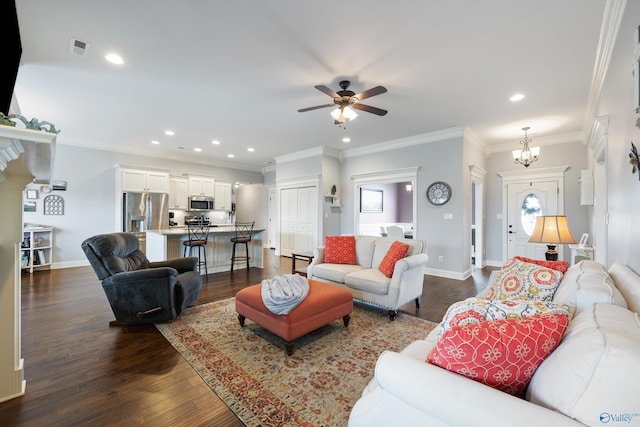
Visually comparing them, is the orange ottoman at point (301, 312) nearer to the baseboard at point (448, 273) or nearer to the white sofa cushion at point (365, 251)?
the white sofa cushion at point (365, 251)

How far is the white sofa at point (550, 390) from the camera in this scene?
28.8 inches

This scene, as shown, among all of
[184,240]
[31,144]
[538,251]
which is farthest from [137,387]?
[538,251]

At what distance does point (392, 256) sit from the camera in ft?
11.1

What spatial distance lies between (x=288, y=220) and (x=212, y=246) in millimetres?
2628

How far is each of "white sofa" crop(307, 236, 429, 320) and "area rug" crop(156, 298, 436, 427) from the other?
0.25m

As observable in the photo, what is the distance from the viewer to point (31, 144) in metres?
1.36

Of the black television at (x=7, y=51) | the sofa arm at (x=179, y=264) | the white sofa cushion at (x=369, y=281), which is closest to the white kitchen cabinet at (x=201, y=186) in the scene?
the sofa arm at (x=179, y=264)

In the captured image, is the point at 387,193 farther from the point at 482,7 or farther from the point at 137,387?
the point at 137,387

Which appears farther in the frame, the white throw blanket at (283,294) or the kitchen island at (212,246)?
the kitchen island at (212,246)

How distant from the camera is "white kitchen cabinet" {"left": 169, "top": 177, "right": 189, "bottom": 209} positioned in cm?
729

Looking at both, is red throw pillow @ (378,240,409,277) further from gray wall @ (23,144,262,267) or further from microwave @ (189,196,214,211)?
gray wall @ (23,144,262,267)

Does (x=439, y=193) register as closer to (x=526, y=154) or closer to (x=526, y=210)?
(x=526, y=154)

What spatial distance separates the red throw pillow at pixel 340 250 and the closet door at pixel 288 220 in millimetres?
3495

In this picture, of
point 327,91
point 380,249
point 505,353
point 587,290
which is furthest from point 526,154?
point 505,353
